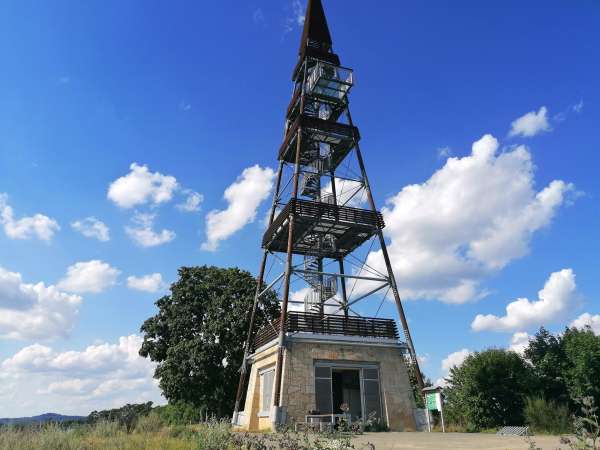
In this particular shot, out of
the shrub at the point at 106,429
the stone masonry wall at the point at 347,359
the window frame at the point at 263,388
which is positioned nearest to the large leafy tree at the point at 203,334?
the window frame at the point at 263,388

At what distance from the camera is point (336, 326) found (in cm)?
2180

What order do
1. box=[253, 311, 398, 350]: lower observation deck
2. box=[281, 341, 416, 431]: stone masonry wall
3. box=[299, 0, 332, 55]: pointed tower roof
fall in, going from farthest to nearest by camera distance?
box=[299, 0, 332, 55]: pointed tower roof → box=[253, 311, 398, 350]: lower observation deck → box=[281, 341, 416, 431]: stone masonry wall

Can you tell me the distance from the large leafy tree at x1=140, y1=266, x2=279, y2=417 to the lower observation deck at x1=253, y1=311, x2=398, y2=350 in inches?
344

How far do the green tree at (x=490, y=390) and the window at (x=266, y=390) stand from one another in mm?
9527

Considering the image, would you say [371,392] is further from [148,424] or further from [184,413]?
[184,413]

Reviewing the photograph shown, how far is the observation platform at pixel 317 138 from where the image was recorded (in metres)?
26.3

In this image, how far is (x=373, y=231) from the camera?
82.2ft

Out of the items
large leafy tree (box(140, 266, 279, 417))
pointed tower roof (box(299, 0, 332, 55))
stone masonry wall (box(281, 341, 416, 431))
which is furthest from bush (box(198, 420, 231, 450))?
pointed tower roof (box(299, 0, 332, 55))

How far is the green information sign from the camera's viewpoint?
19344 mm

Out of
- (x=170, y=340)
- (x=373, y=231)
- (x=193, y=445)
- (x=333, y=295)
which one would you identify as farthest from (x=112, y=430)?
(x=170, y=340)

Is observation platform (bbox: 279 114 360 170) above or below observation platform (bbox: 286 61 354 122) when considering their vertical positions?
below

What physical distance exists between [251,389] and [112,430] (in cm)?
1412

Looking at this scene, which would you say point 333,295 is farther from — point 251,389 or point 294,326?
point 251,389

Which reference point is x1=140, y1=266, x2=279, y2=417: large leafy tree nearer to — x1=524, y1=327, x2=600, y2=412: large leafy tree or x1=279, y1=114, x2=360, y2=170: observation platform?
x1=279, y1=114, x2=360, y2=170: observation platform
